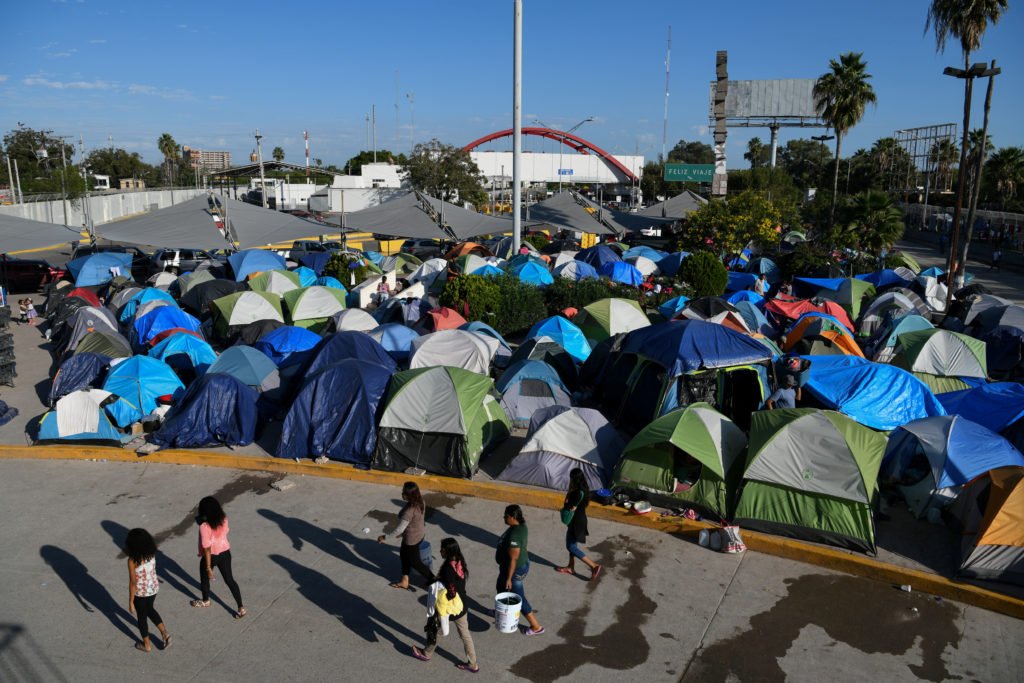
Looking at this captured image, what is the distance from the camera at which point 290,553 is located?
8.57m

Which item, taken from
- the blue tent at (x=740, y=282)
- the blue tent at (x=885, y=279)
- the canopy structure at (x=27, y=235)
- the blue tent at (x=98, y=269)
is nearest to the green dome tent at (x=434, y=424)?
the blue tent at (x=740, y=282)

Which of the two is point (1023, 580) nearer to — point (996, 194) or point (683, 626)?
point (683, 626)

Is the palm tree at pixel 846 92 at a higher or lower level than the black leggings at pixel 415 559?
higher

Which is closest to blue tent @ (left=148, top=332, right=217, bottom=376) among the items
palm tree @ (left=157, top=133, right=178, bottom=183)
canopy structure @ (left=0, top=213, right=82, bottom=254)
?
canopy structure @ (left=0, top=213, right=82, bottom=254)

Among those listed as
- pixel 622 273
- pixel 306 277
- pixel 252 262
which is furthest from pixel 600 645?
pixel 252 262

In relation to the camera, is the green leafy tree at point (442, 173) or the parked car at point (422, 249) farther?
the green leafy tree at point (442, 173)

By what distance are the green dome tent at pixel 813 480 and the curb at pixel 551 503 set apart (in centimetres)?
20

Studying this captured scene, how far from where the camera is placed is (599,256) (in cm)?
2520

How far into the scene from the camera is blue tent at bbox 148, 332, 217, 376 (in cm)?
1398

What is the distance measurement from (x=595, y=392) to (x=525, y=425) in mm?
1939

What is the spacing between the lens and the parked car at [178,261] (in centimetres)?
2577

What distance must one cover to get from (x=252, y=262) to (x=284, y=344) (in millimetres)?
8642

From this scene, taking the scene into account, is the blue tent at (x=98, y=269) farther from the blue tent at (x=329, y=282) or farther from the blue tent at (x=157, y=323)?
the blue tent at (x=157, y=323)

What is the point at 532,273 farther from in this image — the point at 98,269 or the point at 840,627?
the point at 840,627
